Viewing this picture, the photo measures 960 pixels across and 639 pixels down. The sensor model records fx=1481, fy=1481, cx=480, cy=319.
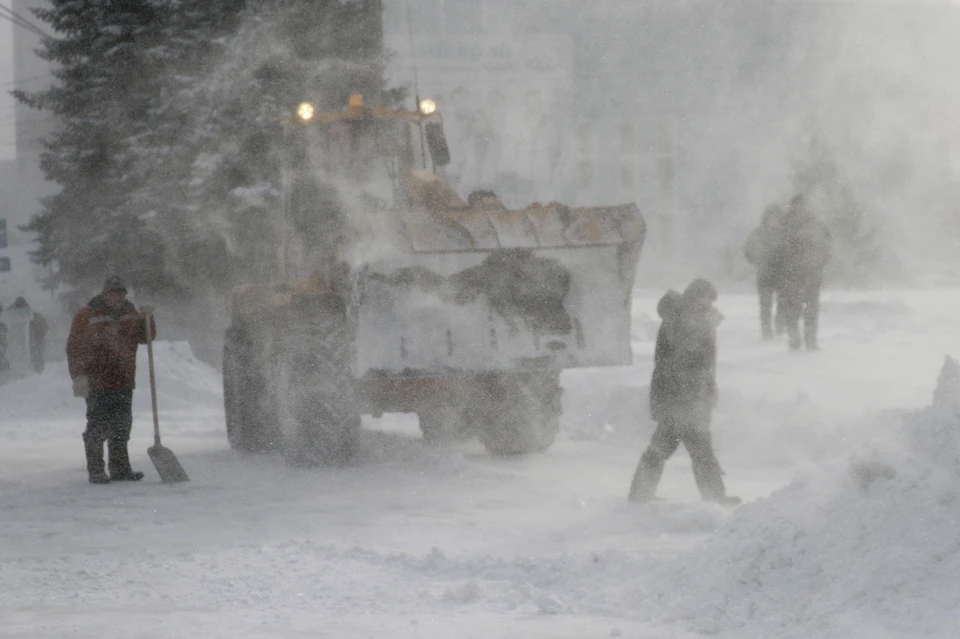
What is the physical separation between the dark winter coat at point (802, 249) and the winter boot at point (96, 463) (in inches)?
316

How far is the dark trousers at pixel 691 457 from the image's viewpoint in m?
8.99

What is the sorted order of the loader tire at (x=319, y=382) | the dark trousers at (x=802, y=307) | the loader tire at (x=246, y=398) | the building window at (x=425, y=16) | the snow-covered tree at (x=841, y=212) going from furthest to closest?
the building window at (x=425, y=16) < the snow-covered tree at (x=841, y=212) < the dark trousers at (x=802, y=307) < the loader tire at (x=246, y=398) < the loader tire at (x=319, y=382)

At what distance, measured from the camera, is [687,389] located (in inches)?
353

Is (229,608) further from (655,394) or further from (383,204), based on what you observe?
(383,204)

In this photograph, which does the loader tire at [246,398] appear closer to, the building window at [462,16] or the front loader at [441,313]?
the front loader at [441,313]

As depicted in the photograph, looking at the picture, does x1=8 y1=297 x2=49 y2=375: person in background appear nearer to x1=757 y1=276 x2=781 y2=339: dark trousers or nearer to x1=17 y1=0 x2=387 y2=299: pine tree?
x1=17 y1=0 x2=387 y2=299: pine tree

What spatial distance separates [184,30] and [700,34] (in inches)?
675

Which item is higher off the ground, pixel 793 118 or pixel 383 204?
pixel 793 118

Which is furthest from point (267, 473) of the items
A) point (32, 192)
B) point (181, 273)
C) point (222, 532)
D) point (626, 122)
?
point (32, 192)

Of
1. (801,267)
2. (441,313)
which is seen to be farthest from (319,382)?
(801,267)

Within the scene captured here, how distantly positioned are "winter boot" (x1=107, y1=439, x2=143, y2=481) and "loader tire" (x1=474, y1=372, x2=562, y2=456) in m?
2.65

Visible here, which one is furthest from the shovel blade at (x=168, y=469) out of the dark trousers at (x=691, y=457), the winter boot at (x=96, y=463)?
the dark trousers at (x=691, y=457)

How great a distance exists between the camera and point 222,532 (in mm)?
8344

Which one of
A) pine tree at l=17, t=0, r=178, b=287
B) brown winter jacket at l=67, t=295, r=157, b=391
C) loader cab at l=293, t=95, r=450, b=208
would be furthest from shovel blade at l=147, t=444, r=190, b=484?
pine tree at l=17, t=0, r=178, b=287
